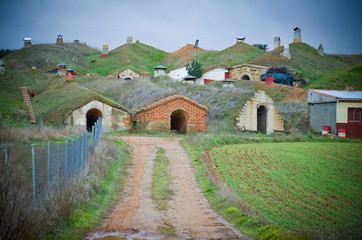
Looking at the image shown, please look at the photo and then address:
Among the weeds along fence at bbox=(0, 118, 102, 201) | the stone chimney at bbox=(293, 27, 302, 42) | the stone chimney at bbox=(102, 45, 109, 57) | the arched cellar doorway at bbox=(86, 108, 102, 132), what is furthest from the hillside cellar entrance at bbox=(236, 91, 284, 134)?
the stone chimney at bbox=(102, 45, 109, 57)

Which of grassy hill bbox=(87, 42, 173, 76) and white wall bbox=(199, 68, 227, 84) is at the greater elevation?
grassy hill bbox=(87, 42, 173, 76)

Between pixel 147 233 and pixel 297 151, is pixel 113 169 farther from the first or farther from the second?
pixel 297 151

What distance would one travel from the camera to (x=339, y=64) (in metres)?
69.8

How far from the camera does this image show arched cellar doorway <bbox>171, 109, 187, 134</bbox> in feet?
96.0

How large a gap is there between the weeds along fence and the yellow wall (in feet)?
79.9

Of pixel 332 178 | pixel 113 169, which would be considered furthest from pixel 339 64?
pixel 113 169

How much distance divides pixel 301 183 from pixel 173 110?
1524cm

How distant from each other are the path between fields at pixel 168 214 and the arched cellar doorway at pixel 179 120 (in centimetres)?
1287

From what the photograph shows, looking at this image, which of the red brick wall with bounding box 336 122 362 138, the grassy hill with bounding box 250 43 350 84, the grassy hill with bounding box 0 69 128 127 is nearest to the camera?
the grassy hill with bounding box 0 69 128 127

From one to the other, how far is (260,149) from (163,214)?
12.7m

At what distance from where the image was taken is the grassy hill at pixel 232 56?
69188 millimetres

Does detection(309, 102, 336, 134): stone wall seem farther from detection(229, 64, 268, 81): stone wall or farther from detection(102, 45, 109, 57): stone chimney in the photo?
detection(102, 45, 109, 57): stone chimney

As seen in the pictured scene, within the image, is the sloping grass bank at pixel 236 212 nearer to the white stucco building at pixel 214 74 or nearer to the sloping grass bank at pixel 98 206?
the sloping grass bank at pixel 98 206

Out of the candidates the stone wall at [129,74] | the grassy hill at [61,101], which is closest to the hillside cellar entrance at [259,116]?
the grassy hill at [61,101]
